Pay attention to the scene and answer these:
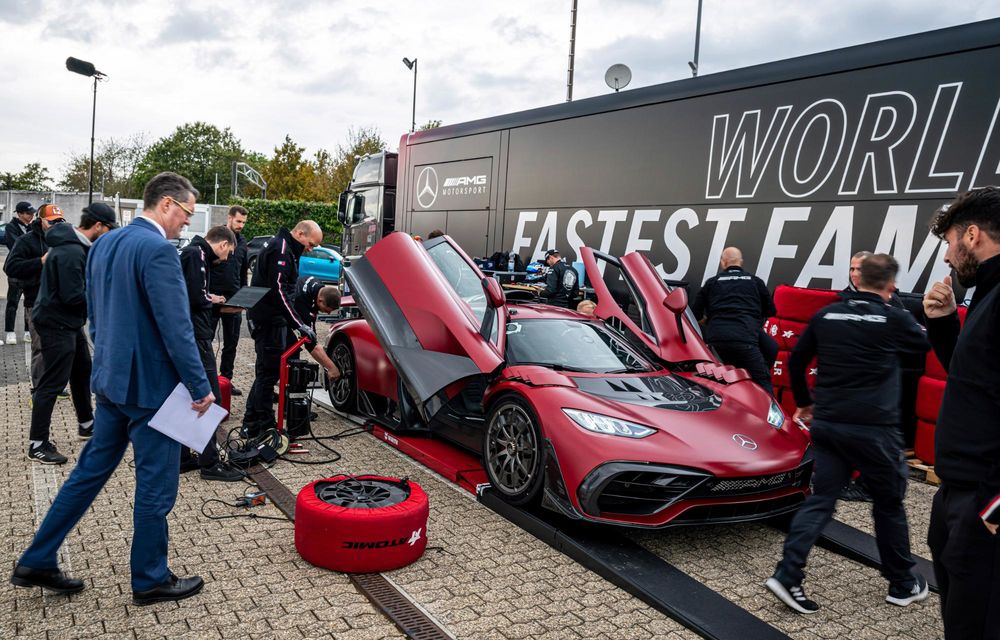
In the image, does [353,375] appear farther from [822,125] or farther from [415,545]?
[822,125]

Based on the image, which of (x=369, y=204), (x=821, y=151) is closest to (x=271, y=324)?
(x=821, y=151)

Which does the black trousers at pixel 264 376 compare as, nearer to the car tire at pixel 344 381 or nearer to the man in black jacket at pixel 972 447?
the car tire at pixel 344 381

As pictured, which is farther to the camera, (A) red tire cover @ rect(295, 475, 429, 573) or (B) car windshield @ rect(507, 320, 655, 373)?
(B) car windshield @ rect(507, 320, 655, 373)

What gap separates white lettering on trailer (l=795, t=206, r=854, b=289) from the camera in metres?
6.45

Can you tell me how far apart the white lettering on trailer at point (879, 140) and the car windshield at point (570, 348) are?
292cm

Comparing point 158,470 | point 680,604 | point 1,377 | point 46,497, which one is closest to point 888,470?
point 680,604

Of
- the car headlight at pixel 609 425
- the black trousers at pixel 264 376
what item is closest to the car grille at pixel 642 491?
the car headlight at pixel 609 425

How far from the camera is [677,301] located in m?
5.24

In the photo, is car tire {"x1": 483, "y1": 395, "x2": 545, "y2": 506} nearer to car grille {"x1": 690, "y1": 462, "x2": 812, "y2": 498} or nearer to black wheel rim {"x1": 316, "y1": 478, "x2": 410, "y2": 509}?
black wheel rim {"x1": 316, "y1": 478, "x2": 410, "y2": 509}

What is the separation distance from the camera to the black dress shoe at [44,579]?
10.0 ft

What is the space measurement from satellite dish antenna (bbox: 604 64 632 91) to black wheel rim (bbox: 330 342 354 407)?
238 inches

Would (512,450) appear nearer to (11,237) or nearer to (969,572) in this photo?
(969,572)

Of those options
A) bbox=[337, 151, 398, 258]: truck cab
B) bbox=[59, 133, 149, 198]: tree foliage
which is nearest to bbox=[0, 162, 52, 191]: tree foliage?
bbox=[59, 133, 149, 198]: tree foliage

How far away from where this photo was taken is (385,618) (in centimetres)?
310
